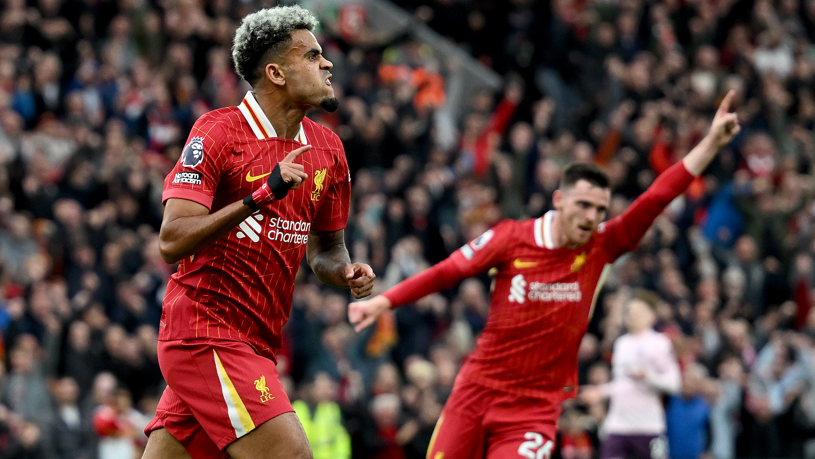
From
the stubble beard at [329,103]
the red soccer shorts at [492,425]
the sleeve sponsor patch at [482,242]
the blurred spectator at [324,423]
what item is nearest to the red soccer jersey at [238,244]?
the stubble beard at [329,103]

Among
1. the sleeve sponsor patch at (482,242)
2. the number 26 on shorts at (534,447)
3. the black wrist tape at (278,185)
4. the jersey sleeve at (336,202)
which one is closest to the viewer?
the black wrist tape at (278,185)

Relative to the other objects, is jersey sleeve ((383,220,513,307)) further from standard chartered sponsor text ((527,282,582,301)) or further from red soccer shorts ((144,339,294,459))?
red soccer shorts ((144,339,294,459))

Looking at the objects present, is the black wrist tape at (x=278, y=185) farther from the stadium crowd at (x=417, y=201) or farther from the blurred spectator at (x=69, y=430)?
the blurred spectator at (x=69, y=430)

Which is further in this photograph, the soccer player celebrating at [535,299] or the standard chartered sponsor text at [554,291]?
the standard chartered sponsor text at [554,291]

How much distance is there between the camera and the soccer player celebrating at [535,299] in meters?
7.32

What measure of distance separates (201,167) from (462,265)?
2.76m

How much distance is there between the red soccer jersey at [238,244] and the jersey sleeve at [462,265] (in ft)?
6.37

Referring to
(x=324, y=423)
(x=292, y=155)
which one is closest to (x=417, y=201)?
(x=324, y=423)

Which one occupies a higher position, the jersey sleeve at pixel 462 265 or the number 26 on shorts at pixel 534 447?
the jersey sleeve at pixel 462 265

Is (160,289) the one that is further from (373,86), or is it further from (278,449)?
(278,449)

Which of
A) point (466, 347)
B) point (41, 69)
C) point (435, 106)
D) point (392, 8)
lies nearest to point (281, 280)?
point (466, 347)

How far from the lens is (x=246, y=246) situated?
5465 millimetres

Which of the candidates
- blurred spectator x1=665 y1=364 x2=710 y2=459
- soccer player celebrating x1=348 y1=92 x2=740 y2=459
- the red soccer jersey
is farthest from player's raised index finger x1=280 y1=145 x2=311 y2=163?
blurred spectator x1=665 y1=364 x2=710 y2=459

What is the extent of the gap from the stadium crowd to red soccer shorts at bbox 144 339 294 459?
7612 mm
